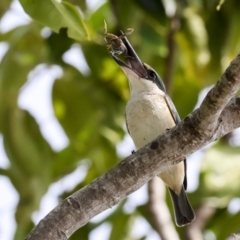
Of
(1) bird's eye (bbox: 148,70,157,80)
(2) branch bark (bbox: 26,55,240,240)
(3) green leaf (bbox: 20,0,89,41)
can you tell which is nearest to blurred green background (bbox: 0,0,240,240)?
(1) bird's eye (bbox: 148,70,157,80)

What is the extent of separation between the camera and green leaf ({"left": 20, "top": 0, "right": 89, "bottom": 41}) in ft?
8.11

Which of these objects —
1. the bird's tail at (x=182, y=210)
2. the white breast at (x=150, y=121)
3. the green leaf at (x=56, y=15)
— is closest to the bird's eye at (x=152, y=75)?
the white breast at (x=150, y=121)

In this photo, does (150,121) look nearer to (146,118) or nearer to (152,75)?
(146,118)

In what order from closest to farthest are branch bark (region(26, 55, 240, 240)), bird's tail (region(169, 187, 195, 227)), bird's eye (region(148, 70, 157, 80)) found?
branch bark (region(26, 55, 240, 240)) < bird's tail (region(169, 187, 195, 227)) < bird's eye (region(148, 70, 157, 80))

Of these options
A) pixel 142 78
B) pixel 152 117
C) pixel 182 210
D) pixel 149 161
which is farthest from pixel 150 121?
pixel 149 161

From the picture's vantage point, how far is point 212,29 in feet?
12.4

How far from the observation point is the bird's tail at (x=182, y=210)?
3697mm

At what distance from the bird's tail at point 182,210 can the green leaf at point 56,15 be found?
5.24 ft

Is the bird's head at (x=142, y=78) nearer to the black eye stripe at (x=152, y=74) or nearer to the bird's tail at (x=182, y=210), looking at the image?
the black eye stripe at (x=152, y=74)

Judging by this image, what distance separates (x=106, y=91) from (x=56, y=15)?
166 cm

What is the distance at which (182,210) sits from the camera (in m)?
3.76

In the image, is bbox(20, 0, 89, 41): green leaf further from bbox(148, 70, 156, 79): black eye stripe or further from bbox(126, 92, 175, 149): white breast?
bbox(148, 70, 156, 79): black eye stripe

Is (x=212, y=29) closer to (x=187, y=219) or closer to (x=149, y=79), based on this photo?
(x=149, y=79)

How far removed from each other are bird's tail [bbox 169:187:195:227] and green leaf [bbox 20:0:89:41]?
1598mm
